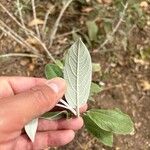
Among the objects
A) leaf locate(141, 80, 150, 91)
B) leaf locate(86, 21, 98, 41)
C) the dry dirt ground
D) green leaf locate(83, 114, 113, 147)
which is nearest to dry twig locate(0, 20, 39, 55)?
the dry dirt ground

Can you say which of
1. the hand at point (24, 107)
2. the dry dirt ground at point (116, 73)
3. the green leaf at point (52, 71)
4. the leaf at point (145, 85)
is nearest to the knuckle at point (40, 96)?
the hand at point (24, 107)

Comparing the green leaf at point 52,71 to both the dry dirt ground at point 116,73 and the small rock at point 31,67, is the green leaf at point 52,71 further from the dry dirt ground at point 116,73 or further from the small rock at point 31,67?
the small rock at point 31,67

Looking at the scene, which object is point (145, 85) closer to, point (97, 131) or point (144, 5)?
point (144, 5)

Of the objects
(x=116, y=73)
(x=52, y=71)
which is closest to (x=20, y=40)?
(x=116, y=73)

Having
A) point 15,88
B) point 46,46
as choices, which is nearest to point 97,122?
point 15,88

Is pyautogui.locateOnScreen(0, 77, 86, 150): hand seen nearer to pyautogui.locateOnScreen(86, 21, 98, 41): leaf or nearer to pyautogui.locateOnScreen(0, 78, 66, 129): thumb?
pyautogui.locateOnScreen(0, 78, 66, 129): thumb

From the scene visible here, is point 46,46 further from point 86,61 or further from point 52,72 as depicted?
point 86,61
